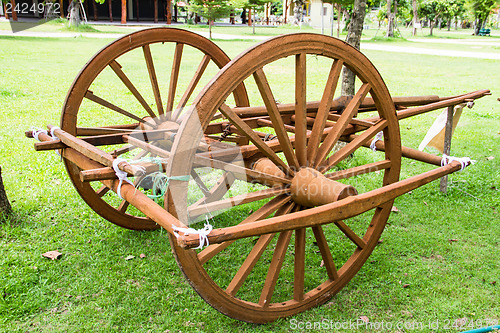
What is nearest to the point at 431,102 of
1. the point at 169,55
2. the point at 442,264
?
the point at 442,264

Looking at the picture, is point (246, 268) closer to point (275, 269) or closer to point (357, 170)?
point (275, 269)

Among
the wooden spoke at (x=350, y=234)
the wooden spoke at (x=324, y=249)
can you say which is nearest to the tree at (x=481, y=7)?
the wooden spoke at (x=350, y=234)

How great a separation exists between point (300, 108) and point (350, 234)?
95cm

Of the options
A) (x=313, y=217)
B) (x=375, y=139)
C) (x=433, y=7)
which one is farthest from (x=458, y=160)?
(x=433, y=7)

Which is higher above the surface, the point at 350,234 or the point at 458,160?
the point at 458,160

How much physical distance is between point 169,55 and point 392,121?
14775 mm

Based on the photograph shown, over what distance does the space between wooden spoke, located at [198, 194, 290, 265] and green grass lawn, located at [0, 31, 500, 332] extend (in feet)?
1.78

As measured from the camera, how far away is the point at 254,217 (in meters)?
2.55

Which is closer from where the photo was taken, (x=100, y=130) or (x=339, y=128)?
(x=339, y=128)

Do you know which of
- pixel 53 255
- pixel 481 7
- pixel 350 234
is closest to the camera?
pixel 350 234

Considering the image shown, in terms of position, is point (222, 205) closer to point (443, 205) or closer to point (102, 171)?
point (102, 171)

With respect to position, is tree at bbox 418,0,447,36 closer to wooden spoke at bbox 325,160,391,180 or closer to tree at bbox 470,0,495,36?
tree at bbox 470,0,495,36

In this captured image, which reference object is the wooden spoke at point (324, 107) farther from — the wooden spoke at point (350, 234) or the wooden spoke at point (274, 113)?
the wooden spoke at point (350, 234)

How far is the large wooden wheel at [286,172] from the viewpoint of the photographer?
85.4 inches
